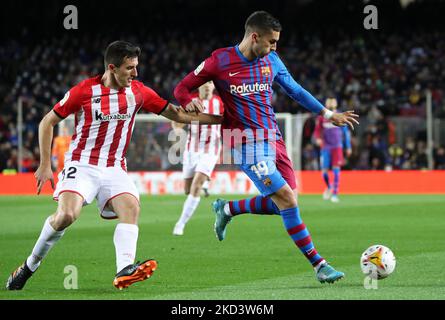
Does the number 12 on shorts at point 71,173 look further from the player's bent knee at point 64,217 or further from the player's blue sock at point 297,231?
the player's blue sock at point 297,231

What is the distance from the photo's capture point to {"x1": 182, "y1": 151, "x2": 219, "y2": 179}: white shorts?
12984 millimetres

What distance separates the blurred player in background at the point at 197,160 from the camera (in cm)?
1272

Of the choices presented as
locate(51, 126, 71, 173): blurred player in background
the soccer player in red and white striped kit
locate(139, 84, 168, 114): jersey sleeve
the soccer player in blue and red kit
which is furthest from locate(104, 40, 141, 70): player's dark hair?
locate(51, 126, 71, 173): blurred player in background

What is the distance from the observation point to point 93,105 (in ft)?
24.8

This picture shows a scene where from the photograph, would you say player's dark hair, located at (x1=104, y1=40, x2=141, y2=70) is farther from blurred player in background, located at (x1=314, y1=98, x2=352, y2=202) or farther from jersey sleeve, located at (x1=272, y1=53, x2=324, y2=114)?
blurred player in background, located at (x1=314, y1=98, x2=352, y2=202)

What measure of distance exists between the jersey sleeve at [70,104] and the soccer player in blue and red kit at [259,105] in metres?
0.99

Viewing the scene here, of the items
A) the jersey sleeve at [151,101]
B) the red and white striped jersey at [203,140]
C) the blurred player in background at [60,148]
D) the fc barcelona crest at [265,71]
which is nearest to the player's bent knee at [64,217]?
the jersey sleeve at [151,101]

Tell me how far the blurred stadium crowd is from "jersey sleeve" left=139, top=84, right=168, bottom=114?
16.0 metres

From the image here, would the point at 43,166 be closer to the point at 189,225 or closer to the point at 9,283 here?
the point at 9,283

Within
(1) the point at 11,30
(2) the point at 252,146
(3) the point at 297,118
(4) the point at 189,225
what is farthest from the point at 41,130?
(1) the point at 11,30

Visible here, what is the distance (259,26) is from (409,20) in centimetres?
2676

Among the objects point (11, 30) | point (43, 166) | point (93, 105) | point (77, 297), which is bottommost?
point (77, 297)

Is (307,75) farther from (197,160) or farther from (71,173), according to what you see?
(71,173)

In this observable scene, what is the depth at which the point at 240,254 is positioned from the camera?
10.2 meters
